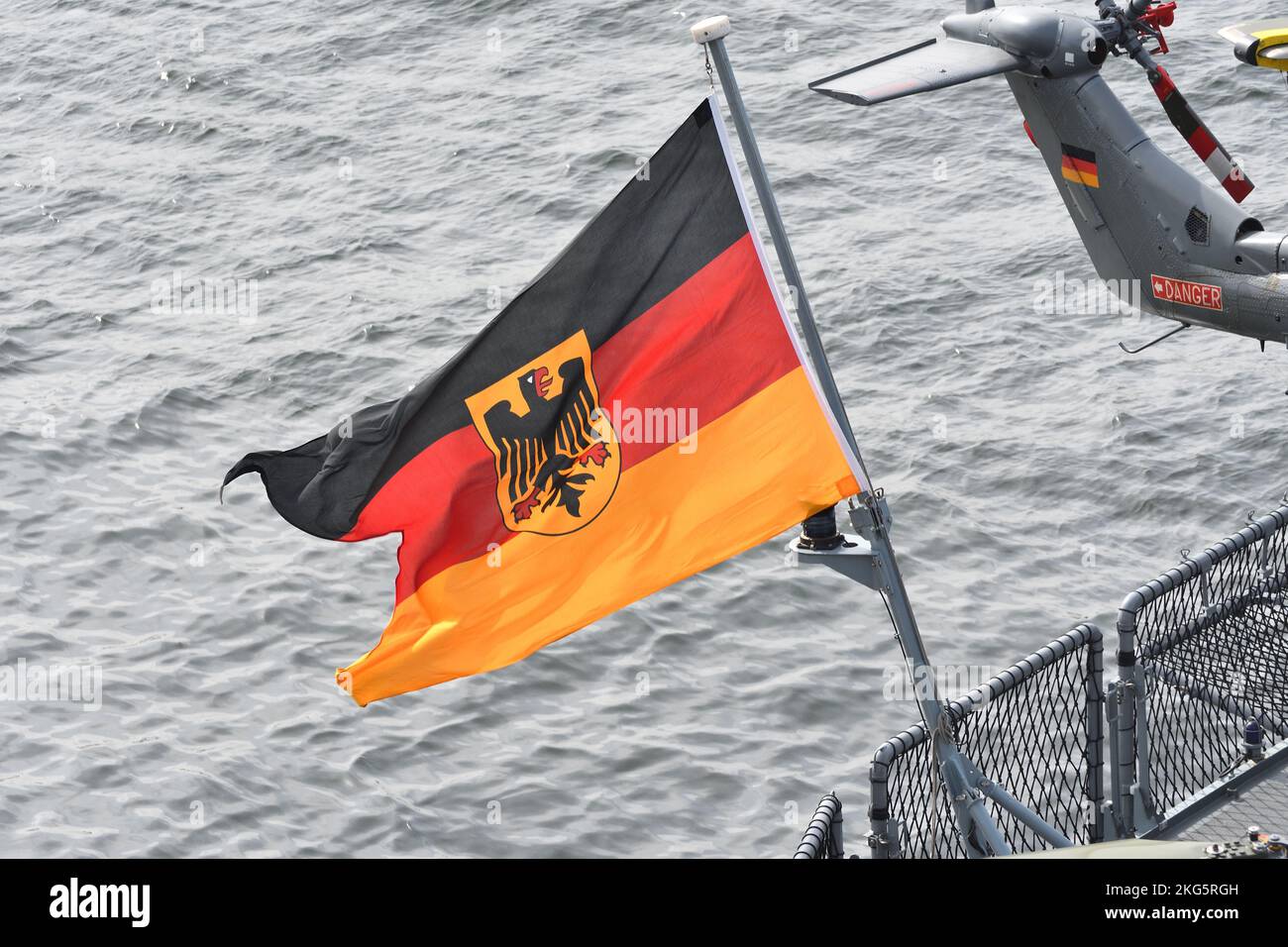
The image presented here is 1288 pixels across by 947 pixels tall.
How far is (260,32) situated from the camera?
43.3 meters

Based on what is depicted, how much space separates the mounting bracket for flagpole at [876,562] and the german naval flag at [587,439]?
0.23 meters

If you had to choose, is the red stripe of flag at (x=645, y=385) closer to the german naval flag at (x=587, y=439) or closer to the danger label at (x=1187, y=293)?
the german naval flag at (x=587, y=439)

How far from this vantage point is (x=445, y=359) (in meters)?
28.6

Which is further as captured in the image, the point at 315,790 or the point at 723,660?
the point at 723,660

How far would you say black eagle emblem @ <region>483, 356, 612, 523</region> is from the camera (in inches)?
367

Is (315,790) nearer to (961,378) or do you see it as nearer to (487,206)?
(961,378)

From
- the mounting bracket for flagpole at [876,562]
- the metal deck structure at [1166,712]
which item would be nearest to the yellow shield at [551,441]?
the mounting bracket for flagpole at [876,562]

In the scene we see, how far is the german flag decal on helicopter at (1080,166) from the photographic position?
19.9 metres

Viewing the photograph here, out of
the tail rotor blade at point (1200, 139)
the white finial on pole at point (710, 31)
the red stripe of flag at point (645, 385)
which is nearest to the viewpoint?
the white finial on pole at point (710, 31)

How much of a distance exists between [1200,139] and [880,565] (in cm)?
999

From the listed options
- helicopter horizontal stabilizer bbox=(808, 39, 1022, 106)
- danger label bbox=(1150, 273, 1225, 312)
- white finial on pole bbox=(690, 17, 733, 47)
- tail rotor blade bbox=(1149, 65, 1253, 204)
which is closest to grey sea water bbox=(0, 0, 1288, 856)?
danger label bbox=(1150, 273, 1225, 312)

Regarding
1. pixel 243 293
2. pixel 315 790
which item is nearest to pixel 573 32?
pixel 243 293

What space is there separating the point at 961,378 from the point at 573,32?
1813 centimetres

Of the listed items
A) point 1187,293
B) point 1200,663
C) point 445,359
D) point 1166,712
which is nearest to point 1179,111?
point 1187,293
